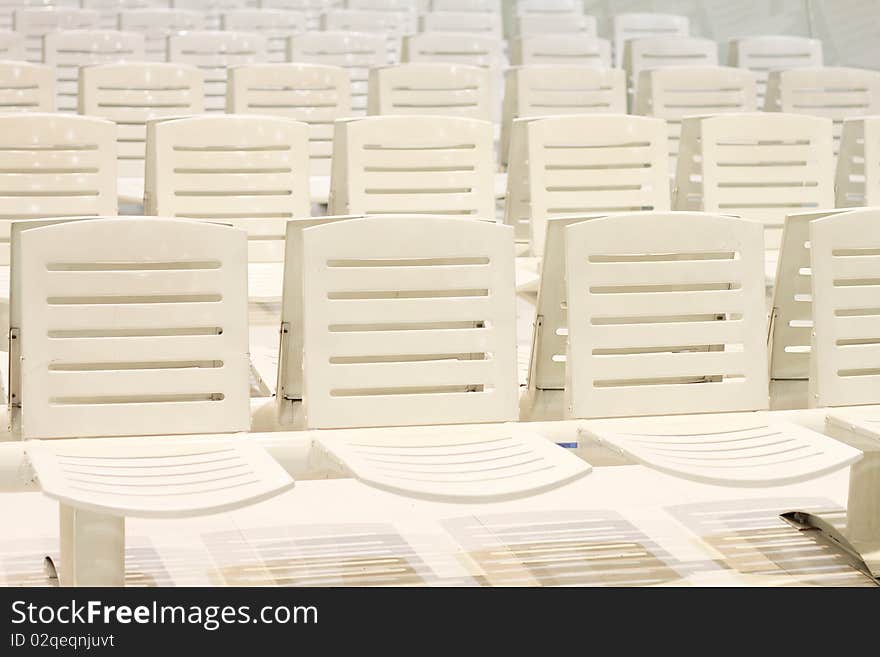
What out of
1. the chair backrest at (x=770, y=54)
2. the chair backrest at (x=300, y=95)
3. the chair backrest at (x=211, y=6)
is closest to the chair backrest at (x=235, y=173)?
the chair backrest at (x=300, y=95)

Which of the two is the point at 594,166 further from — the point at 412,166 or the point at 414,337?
the point at 414,337

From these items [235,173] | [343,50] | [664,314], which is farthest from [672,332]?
[343,50]

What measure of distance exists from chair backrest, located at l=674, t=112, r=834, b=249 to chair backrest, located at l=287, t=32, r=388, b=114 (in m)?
2.18

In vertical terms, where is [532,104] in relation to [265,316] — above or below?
above

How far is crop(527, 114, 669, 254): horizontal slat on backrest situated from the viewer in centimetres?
433

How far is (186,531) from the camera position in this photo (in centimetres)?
342

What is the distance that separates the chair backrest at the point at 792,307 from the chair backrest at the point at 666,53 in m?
3.31

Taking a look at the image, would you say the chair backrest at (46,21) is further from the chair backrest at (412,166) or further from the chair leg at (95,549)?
the chair leg at (95,549)

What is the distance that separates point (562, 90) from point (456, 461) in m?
3.01

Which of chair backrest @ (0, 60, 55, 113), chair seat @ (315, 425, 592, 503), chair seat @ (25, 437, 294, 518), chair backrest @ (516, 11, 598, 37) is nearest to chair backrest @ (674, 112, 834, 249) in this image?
chair seat @ (315, 425, 592, 503)
